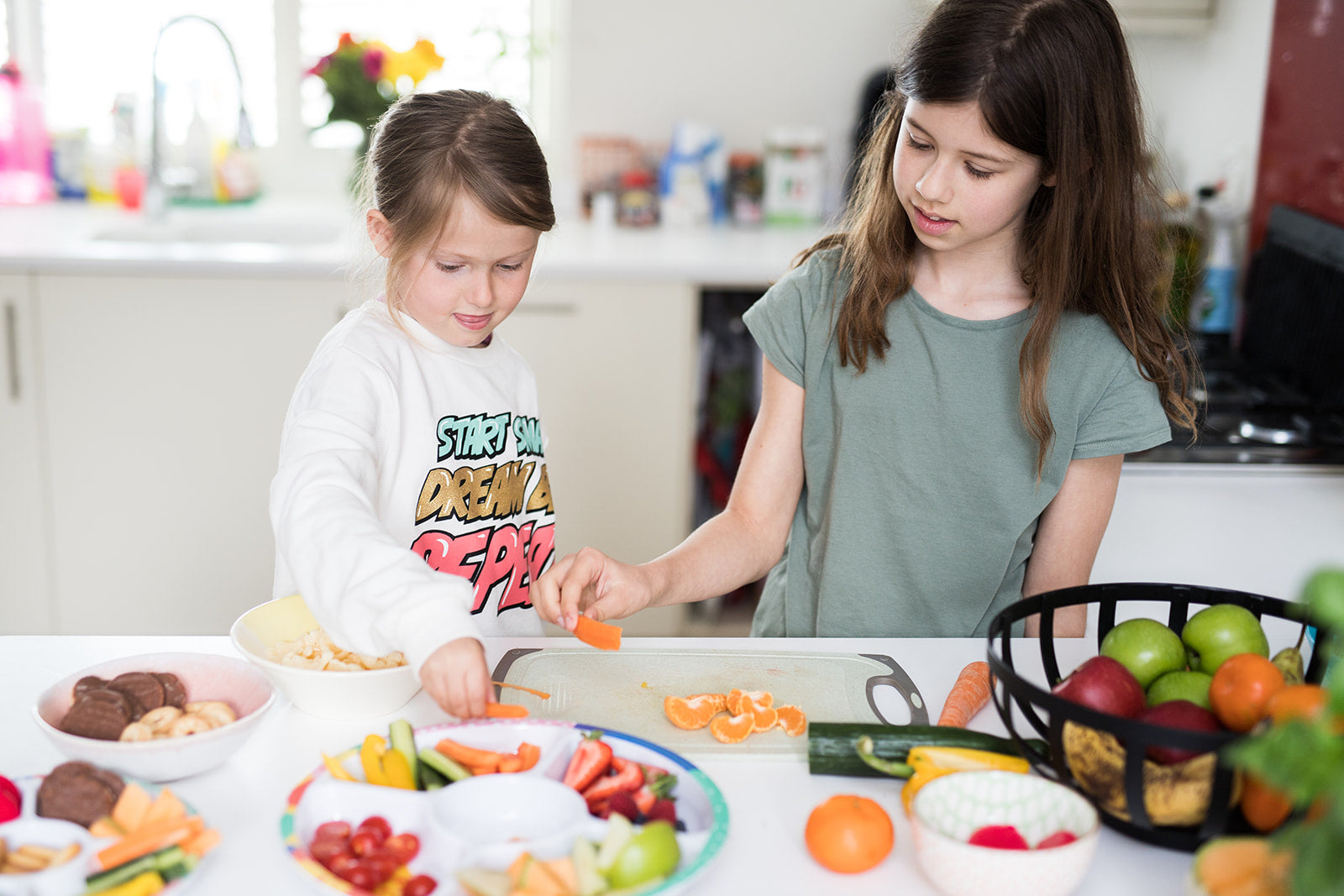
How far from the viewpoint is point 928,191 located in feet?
3.67

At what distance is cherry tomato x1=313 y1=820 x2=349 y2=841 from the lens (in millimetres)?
717

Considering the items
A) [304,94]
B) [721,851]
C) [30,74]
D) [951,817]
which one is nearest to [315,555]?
[721,851]

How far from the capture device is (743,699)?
0.94m

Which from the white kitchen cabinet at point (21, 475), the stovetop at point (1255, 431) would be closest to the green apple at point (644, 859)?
the stovetop at point (1255, 431)

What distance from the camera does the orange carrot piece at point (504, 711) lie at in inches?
33.6

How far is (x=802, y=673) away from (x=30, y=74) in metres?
2.60

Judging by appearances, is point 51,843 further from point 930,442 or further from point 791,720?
point 930,442

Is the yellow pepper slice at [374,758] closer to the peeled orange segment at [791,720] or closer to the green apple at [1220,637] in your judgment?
the peeled orange segment at [791,720]

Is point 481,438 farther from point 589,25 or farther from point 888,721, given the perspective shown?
point 589,25

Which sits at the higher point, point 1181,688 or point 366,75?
point 366,75

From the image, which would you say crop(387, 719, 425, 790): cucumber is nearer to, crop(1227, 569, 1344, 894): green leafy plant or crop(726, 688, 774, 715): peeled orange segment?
crop(726, 688, 774, 715): peeled orange segment

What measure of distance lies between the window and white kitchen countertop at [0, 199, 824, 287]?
0.23 meters

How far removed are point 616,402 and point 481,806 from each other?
60.9 inches

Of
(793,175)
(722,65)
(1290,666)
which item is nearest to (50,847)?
(1290,666)
